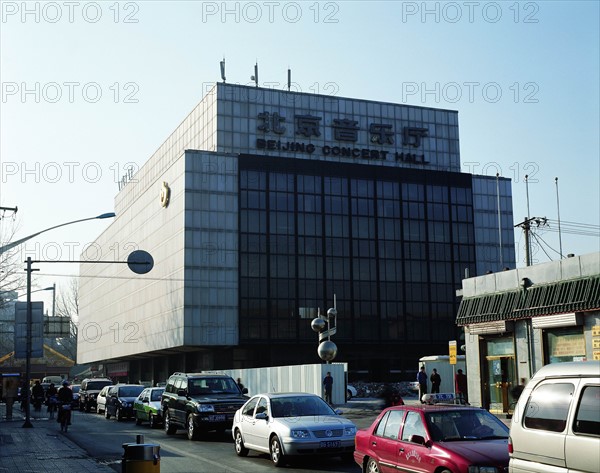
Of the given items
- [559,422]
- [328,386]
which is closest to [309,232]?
[328,386]

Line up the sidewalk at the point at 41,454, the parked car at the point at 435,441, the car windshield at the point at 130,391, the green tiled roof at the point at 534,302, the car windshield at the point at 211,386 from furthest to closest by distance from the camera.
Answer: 1. the car windshield at the point at 130,391
2. the green tiled roof at the point at 534,302
3. the car windshield at the point at 211,386
4. the sidewalk at the point at 41,454
5. the parked car at the point at 435,441

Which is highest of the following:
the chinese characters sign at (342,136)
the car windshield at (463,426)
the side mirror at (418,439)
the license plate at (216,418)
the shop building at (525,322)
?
the chinese characters sign at (342,136)

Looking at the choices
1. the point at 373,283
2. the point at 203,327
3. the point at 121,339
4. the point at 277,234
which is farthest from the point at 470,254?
the point at 121,339

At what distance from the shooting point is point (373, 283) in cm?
7756

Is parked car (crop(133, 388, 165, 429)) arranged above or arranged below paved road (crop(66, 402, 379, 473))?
above

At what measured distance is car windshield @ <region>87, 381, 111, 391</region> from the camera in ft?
164

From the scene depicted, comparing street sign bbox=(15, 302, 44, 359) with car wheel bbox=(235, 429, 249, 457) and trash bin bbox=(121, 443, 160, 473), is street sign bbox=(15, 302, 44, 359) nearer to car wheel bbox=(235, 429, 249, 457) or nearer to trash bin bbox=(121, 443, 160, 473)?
car wheel bbox=(235, 429, 249, 457)

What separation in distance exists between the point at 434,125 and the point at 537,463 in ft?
261

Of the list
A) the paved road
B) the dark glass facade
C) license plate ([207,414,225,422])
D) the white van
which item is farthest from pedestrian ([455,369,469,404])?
the dark glass facade

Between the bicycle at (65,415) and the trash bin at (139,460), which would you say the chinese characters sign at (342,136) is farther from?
the trash bin at (139,460)

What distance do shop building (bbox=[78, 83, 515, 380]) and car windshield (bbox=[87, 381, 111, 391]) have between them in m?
21.4

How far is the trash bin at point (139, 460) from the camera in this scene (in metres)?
11.1

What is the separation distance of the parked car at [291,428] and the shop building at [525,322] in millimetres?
10645

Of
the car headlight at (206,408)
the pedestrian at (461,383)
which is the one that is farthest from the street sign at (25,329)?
the pedestrian at (461,383)
